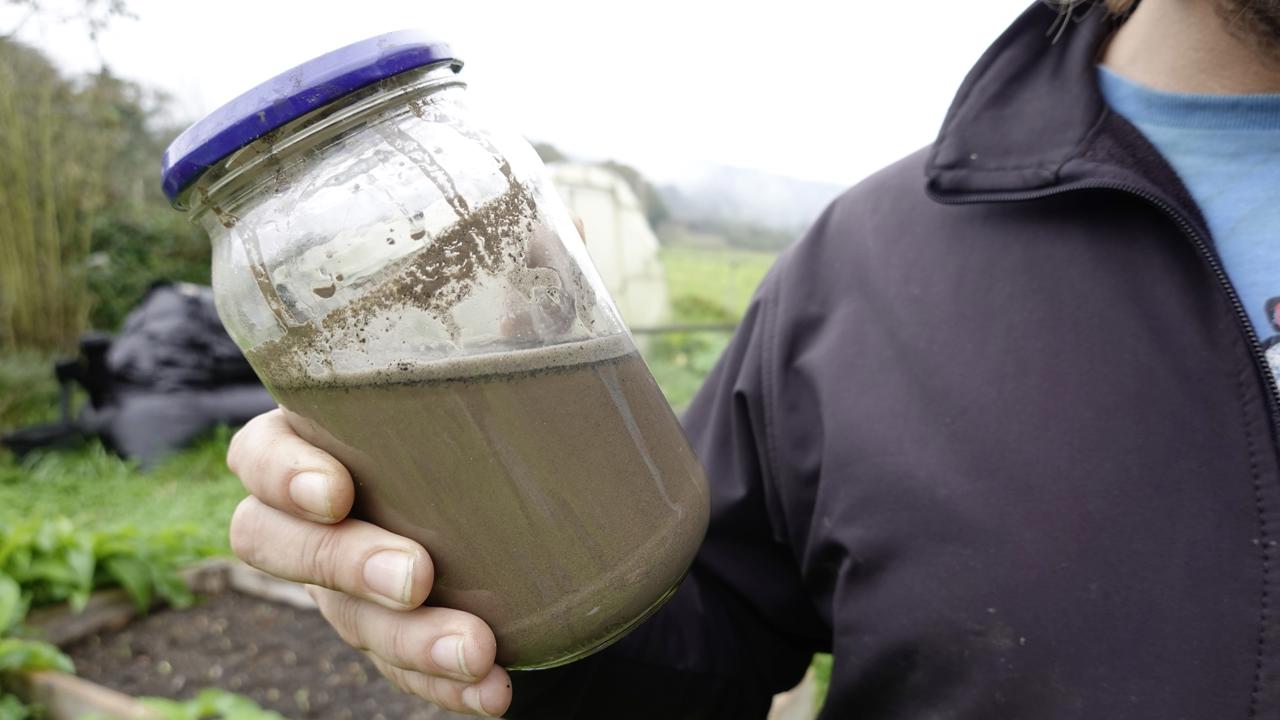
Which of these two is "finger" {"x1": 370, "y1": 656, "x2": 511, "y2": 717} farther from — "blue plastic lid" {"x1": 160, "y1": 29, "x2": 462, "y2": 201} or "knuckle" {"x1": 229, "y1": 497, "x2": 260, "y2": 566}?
"blue plastic lid" {"x1": 160, "y1": 29, "x2": 462, "y2": 201}

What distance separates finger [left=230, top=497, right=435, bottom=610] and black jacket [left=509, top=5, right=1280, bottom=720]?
1.25ft

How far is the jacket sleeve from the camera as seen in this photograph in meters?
1.17

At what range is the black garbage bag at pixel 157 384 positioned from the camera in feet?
17.1

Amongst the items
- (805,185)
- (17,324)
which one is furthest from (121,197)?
(805,185)

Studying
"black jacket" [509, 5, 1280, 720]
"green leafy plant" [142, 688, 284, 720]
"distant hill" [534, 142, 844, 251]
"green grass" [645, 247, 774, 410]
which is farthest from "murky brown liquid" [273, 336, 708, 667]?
"green grass" [645, 247, 774, 410]

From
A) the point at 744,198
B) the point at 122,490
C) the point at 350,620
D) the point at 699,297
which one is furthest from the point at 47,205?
the point at 350,620

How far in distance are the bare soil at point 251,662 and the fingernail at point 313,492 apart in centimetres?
179

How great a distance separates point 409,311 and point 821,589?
0.72m

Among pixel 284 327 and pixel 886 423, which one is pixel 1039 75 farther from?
pixel 284 327

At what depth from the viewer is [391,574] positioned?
2.45 ft

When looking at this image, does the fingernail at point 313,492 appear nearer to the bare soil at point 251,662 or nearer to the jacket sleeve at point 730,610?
the jacket sleeve at point 730,610

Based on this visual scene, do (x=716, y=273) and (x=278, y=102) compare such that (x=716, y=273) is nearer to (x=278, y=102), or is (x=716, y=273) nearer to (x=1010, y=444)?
(x=1010, y=444)

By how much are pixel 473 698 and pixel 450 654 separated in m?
0.10

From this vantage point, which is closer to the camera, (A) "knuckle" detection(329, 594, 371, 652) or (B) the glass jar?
(B) the glass jar
